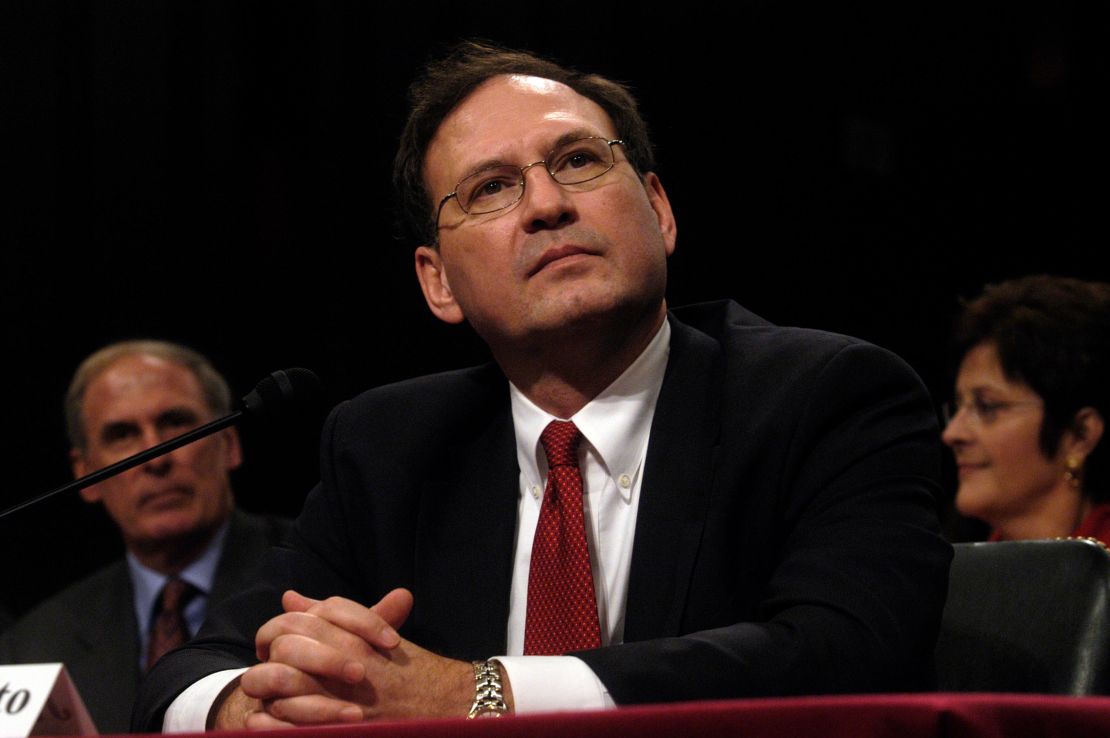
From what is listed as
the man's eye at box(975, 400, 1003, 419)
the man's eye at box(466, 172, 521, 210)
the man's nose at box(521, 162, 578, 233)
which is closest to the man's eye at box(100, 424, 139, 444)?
the man's eye at box(466, 172, 521, 210)

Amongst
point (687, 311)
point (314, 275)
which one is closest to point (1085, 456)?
point (687, 311)

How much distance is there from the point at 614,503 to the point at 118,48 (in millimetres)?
3124

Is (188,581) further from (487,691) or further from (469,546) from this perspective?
(487,691)

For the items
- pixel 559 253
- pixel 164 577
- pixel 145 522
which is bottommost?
pixel 164 577

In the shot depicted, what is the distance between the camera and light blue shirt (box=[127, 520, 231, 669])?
315 cm

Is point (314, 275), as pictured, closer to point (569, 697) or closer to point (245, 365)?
point (245, 365)

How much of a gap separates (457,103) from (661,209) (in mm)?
369

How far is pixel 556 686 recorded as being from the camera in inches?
47.3

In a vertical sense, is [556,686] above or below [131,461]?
below

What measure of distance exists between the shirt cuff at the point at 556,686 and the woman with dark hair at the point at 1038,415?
1.74m

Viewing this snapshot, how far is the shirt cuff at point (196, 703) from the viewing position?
4.59ft

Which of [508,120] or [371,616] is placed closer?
[371,616]

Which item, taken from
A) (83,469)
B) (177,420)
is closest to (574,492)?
(177,420)

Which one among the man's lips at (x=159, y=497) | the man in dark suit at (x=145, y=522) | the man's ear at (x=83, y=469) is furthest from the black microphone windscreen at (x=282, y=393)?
the man's ear at (x=83, y=469)
